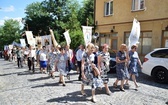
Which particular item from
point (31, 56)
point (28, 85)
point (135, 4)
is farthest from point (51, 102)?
point (135, 4)

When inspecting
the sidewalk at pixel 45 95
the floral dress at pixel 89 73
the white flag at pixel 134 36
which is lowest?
the sidewalk at pixel 45 95

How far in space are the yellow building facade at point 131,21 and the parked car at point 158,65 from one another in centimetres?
563

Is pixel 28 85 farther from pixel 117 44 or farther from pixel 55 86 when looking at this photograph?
pixel 117 44

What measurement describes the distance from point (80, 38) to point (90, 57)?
14.3m

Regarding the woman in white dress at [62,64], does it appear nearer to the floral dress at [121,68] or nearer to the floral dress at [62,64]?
the floral dress at [62,64]

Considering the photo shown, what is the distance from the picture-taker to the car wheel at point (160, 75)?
948 cm

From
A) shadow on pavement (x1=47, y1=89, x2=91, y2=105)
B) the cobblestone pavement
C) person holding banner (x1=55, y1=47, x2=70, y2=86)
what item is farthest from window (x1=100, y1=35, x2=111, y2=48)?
shadow on pavement (x1=47, y1=89, x2=91, y2=105)

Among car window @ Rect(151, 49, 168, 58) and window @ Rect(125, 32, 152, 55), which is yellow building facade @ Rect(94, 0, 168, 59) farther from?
car window @ Rect(151, 49, 168, 58)

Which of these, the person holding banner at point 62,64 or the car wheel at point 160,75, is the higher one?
the person holding banner at point 62,64

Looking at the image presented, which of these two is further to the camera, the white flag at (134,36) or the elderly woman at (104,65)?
the white flag at (134,36)

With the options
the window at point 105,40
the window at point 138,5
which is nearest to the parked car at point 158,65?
the window at point 138,5

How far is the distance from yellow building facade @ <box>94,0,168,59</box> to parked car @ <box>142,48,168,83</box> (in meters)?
5.63

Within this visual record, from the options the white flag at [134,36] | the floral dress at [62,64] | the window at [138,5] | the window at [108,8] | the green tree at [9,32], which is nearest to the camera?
the floral dress at [62,64]

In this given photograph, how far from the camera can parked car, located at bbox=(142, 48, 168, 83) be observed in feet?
31.1
